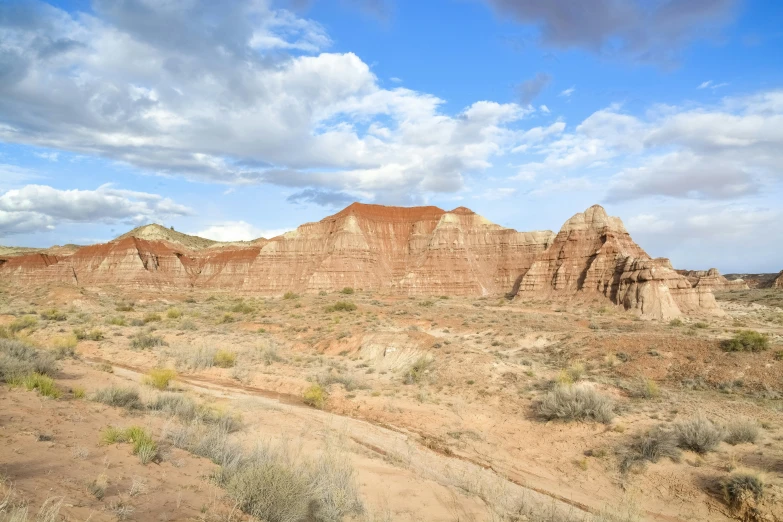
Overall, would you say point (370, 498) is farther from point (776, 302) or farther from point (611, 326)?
point (776, 302)

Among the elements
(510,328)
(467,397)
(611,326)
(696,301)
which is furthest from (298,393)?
(696,301)

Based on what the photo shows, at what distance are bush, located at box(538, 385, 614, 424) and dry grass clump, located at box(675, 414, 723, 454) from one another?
178 cm

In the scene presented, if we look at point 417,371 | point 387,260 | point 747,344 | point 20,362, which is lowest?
point 417,371

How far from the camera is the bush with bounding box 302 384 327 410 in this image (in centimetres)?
1442

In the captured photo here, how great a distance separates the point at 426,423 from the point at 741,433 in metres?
7.19

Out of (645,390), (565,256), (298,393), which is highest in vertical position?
(565,256)

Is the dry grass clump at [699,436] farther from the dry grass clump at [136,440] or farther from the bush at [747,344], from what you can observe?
the dry grass clump at [136,440]

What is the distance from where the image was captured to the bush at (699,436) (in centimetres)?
959

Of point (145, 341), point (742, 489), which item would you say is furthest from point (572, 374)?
point (145, 341)

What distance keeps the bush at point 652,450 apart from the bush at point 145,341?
2073cm

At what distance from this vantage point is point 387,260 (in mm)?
75688

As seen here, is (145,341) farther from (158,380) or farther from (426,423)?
(426,423)

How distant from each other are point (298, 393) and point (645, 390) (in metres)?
10.9

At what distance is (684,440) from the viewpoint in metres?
9.84
